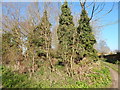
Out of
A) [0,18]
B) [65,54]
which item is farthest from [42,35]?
[0,18]

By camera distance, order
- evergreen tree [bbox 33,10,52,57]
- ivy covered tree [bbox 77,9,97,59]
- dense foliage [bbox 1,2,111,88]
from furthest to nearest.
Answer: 1. ivy covered tree [bbox 77,9,97,59]
2. evergreen tree [bbox 33,10,52,57]
3. dense foliage [bbox 1,2,111,88]

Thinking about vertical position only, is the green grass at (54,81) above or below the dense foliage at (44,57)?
below

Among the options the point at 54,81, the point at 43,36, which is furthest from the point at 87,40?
the point at 54,81

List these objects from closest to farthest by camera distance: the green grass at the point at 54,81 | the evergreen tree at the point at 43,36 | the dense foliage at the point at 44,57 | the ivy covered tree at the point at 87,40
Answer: the green grass at the point at 54,81
the dense foliage at the point at 44,57
the evergreen tree at the point at 43,36
the ivy covered tree at the point at 87,40

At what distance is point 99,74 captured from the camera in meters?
6.62

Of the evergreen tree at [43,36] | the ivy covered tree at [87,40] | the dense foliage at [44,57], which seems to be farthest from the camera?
the ivy covered tree at [87,40]

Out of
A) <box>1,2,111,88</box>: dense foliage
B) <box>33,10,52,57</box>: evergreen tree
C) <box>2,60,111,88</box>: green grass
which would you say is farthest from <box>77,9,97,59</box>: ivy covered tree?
<box>33,10,52,57</box>: evergreen tree

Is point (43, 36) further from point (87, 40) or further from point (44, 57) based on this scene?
point (87, 40)

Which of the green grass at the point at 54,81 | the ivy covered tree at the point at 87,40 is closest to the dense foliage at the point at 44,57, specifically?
the green grass at the point at 54,81

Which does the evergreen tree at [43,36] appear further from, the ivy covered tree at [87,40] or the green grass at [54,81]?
the ivy covered tree at [87,40]

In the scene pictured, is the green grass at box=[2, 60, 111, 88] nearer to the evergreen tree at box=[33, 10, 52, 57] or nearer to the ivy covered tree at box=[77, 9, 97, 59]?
the evergreen tree at box=[33, 10, 52, 57]

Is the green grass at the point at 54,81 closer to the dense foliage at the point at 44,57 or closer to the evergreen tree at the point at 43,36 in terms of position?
the dense foliage at the point at 44,57

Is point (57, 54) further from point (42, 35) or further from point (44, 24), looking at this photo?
point (44, 24)

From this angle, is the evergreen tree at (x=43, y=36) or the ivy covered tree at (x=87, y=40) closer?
the evergreen tree at (x=43, y=36)
